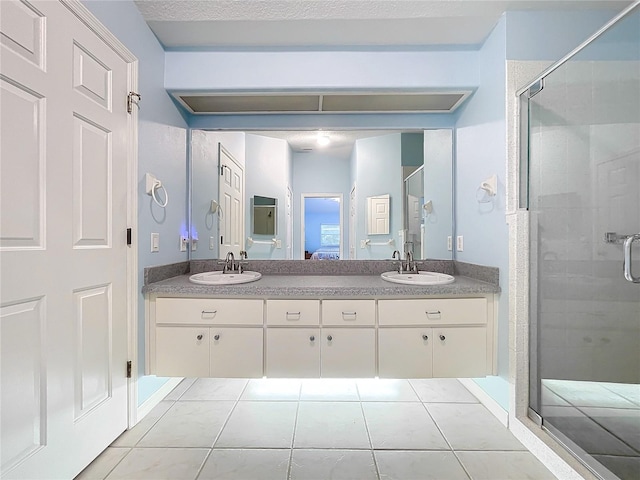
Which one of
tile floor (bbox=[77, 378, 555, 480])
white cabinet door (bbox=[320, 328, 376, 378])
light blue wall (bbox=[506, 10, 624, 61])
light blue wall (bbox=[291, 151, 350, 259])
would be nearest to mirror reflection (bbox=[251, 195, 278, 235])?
light blue wall (bbox=[291, 151, 350, 259])

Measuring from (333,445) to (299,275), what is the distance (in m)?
1.12

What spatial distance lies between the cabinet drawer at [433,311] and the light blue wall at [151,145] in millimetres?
1445

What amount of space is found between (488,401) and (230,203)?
7.41 ft

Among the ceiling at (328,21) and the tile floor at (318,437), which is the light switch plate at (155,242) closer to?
the tile floor at (318,437)

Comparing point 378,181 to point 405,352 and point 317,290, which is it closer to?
point 317,290

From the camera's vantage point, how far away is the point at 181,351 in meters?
1.74

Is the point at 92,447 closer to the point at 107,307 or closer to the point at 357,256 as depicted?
the point at 107,307

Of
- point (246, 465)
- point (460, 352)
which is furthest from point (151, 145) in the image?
point (460, 352)

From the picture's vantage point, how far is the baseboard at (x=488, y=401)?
1.70 meters

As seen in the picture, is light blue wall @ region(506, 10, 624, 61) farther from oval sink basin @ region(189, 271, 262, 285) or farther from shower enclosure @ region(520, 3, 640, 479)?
oval sink basin @ region(189, 271, 262, 285)

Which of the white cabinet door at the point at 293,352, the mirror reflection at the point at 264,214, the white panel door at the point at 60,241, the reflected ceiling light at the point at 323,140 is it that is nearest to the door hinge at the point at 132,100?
the white panel door at the point at 60,241

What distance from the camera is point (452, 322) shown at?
5.73ft

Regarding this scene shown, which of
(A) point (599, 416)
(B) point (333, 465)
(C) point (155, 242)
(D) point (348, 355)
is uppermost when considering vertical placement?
(C) point (155, 242)

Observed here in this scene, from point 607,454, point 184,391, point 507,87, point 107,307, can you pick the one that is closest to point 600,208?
point 507,87
